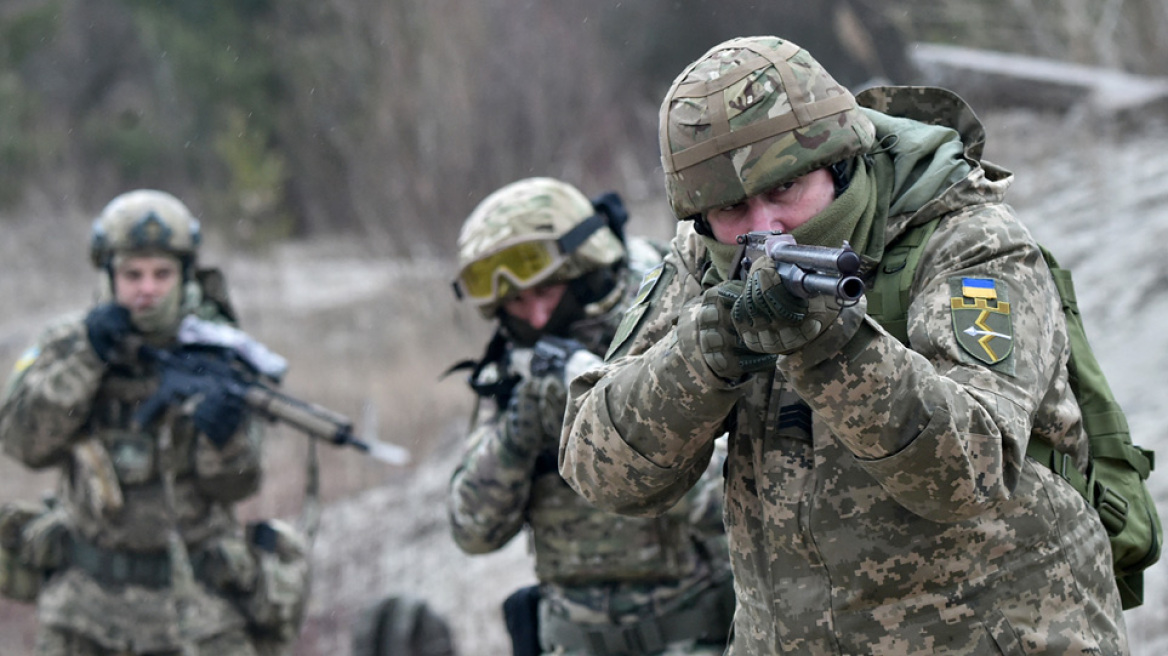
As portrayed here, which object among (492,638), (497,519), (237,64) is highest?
(237,64)

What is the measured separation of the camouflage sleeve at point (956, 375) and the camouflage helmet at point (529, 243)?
1.82 meters

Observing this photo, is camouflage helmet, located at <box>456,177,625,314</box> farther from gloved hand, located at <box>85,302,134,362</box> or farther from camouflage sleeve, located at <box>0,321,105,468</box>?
camouflage sleeve, located at <box>0,321,105,468</box>

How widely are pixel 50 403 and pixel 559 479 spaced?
2294 mm

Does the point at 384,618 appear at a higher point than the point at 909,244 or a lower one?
lower

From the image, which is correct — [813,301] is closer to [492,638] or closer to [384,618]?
[384,618]

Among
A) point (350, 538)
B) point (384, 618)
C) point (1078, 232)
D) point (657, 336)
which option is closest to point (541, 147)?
point (350, 538)

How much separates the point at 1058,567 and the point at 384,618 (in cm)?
438

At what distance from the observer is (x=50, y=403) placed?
5.00 m

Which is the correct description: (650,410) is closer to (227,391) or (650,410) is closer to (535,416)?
(535,416)

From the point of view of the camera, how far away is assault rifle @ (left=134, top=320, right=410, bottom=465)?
511 cm

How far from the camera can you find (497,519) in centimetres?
380

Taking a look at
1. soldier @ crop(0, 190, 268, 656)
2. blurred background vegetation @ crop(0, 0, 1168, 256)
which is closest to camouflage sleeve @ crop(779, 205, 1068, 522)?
soldier @ crop(0, 190, 268, 656)

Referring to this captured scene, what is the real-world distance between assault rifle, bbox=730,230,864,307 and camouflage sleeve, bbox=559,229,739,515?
0.27 m

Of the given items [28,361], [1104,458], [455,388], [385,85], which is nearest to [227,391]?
[28,361]
